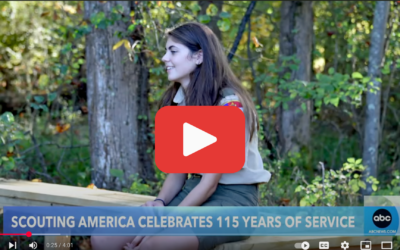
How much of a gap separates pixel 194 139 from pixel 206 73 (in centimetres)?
44

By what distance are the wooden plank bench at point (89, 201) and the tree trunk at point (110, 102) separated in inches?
44.1

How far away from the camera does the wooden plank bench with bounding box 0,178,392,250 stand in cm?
286

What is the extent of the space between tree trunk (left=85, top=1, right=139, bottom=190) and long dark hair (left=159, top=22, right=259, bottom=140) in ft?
6.73

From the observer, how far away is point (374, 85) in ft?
18.3

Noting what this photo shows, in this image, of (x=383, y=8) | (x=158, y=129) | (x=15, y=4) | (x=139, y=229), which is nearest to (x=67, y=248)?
(x=139, y=229)

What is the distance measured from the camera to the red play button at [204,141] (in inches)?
111

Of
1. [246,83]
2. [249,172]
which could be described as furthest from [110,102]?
[246,83]

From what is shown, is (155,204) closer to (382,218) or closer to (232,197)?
(232,197)

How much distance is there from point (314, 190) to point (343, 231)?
138 cm

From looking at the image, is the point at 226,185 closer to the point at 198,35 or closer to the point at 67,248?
the point at 198,35

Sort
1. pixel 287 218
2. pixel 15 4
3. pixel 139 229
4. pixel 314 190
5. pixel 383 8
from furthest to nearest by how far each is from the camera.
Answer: pixel 15 4
pixel 383 8
pixel 314 190
pixel 287 218
pixel 139 229

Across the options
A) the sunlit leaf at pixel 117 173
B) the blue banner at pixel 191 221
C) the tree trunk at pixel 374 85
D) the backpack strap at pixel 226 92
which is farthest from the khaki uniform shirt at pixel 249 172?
the tree trunk at pixel 374 85

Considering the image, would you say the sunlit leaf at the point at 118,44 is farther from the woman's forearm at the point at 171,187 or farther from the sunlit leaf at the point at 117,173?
the woman's forearm at the point at 171,187

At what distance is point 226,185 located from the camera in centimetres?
298
